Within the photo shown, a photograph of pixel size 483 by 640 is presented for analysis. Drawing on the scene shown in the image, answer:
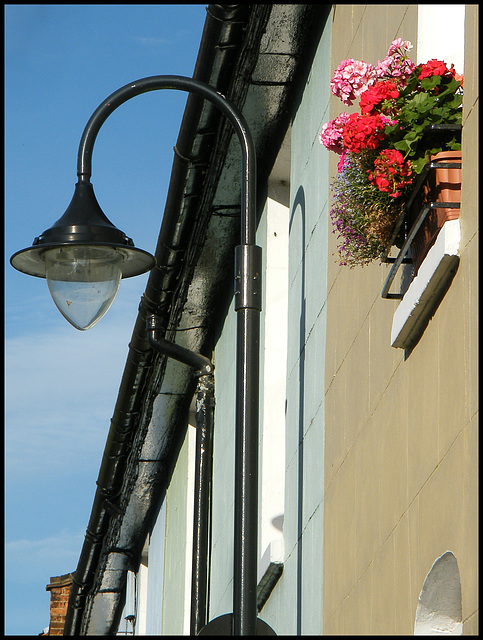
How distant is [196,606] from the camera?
770 centimetres

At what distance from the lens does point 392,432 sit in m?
4.41

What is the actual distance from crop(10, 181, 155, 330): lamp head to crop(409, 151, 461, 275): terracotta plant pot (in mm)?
1493

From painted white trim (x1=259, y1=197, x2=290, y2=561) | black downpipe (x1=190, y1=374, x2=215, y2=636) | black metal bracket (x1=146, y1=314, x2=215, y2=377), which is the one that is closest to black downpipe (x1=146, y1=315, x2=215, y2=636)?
black downpipe (x1=190, y1=374, x2=215, y2=636)

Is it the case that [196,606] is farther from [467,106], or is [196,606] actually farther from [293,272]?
[467,106]

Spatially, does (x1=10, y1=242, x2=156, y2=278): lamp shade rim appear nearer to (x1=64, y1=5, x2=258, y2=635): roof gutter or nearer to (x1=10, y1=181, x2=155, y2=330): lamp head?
(x1=10, y1=181, x2=155, y2=330): lamp head

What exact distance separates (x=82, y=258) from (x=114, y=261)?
0.52 feet

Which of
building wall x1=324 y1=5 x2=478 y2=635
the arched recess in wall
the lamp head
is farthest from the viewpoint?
the lamp head

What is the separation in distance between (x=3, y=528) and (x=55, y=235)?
3229mm

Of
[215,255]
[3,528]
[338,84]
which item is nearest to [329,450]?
[338,84]

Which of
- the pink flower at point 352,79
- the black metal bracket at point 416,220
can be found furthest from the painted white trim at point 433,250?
the pink flower at point 352,79

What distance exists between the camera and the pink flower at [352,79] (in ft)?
14.7

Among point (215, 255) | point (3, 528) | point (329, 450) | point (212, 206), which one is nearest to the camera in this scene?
point (329, 450)

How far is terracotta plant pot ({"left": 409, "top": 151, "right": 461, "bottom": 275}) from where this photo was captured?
379cm

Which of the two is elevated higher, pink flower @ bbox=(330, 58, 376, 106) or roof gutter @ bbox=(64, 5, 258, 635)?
roof gutter @ bbox=(64, 5, 258, 635)
